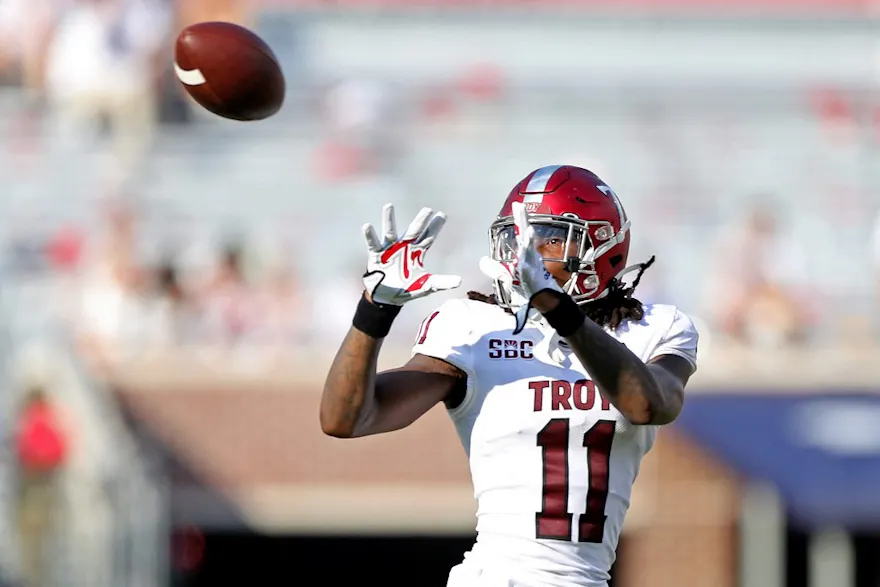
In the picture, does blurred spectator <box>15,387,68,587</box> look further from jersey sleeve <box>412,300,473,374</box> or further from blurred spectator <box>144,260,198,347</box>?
jersey sleeve <box>412,300,473,374</box>

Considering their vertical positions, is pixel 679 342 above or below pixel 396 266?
below

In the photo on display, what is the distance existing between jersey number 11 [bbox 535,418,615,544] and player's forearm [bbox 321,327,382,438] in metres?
0.41

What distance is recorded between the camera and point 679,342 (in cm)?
336

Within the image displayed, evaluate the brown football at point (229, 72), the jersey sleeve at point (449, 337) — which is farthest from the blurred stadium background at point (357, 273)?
the jersey sleeve at point (449, 337)

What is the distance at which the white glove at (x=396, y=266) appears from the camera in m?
3.04

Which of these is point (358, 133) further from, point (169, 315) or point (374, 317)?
point (374, 317)

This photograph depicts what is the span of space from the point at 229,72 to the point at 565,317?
1.54m

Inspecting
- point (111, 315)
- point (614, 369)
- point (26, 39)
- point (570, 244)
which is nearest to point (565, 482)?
point (614, 369)

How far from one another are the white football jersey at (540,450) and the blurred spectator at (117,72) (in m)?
8.73

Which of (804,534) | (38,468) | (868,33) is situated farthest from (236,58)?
(868,33)

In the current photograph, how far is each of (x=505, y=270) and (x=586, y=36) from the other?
11.7m

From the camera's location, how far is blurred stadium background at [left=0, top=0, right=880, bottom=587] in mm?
9531

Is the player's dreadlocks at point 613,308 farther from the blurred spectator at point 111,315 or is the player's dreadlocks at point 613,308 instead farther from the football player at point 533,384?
the blurred spectator at point 111,315

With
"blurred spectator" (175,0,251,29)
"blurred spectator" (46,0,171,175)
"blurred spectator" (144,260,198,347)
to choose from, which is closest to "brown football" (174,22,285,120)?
"blurred spectator" (144,260,198,347)
